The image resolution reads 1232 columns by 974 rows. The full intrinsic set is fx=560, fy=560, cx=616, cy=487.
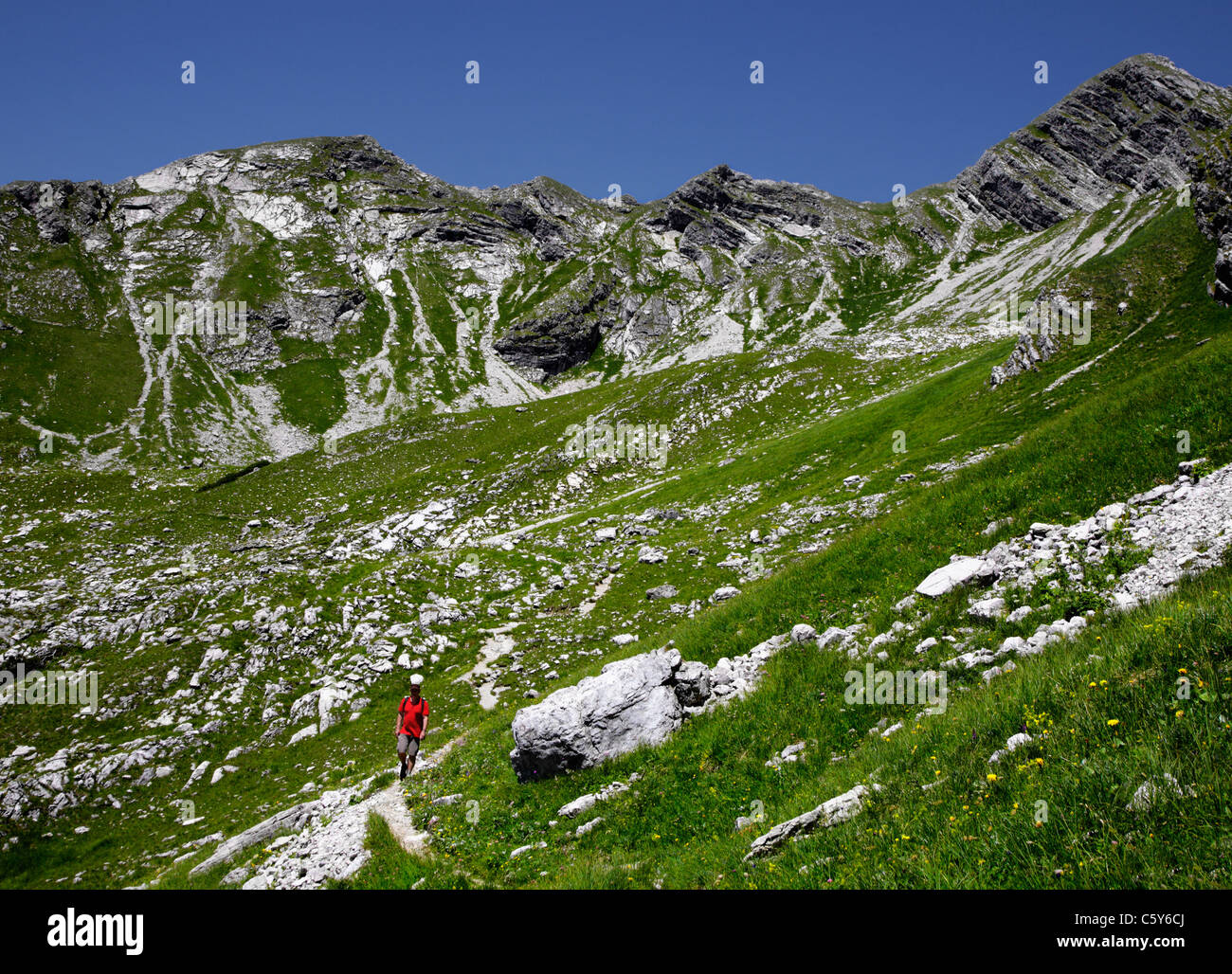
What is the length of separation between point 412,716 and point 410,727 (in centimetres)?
26

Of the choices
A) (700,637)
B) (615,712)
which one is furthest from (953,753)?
(700,637)

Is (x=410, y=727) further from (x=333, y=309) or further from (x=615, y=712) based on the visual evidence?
(x=333, y=309)

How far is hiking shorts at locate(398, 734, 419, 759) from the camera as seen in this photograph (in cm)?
1423

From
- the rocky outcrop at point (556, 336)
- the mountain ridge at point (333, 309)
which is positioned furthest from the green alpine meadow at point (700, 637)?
the rocky outcrop at point (556, 336)

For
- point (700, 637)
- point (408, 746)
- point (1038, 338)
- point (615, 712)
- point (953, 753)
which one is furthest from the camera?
point (1038, 338)

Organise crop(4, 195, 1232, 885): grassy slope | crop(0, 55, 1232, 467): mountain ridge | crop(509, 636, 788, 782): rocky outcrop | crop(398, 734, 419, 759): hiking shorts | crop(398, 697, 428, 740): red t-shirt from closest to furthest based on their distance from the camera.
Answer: crop(4, 195, 1232, 885): grassy slope
crop(509, 636, 788, 782): rocky outcrop
crop(398, 734, 419, 759): hiking shorts
crop(398, 697, 428, 740): red t-shirt
crop(0, 55, 1232, 467): mountain ridge

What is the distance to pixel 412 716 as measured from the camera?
14.5 metres

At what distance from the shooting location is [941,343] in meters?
70.9

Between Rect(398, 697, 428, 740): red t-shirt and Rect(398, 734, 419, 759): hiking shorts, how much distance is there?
0.30ft

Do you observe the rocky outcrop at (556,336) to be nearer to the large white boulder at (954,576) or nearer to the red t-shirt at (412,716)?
the red t-shirt at (412,716)

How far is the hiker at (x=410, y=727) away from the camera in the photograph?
14289 mm

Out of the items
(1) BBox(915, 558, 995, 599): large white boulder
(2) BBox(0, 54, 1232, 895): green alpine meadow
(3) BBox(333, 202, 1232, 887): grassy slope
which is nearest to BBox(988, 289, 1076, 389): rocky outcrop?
(2) BBox(0, 54, 1232, 895): green alpine meadow

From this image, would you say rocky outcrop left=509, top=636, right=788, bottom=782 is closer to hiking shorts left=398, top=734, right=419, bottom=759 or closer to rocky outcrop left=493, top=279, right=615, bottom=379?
hiking shorts left=398, top=734, right=419, bottom=759

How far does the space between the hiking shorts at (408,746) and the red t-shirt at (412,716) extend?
3.6 inches
